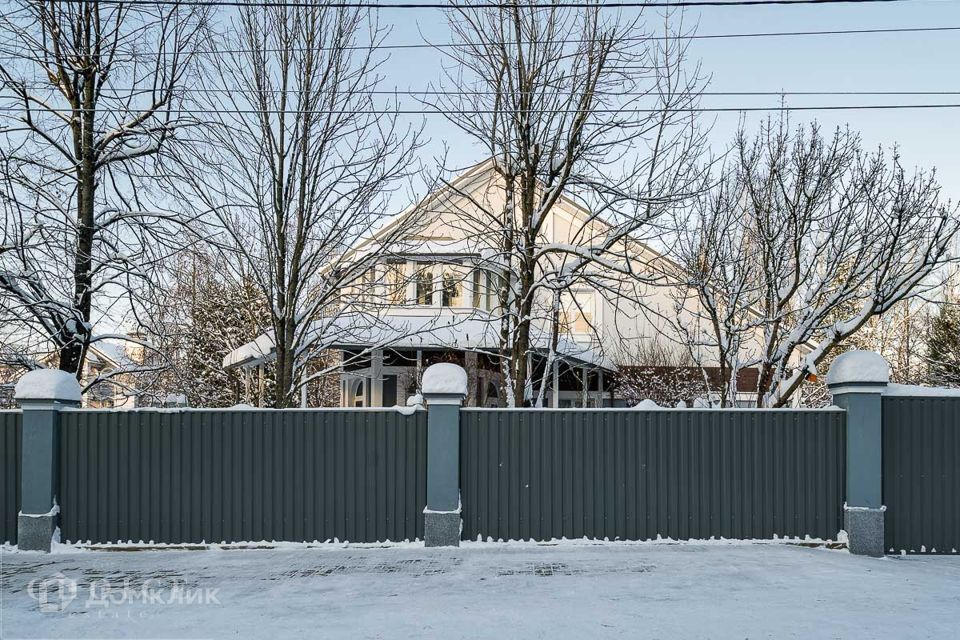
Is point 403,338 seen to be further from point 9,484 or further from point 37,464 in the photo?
point 9,484

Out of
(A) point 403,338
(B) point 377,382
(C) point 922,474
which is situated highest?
(A) point 403,338

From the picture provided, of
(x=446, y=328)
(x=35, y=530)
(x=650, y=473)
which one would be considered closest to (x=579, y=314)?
(x=446, y=328)

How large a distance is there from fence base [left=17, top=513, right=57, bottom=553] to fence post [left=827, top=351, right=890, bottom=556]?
910 cm

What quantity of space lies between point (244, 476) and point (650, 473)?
4.74 metres

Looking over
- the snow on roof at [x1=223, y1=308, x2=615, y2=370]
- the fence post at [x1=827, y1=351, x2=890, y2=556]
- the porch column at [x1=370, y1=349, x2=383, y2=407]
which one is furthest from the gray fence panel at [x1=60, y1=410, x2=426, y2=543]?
the porch column at [x1=370, y1=349, x2=383, y2=407]

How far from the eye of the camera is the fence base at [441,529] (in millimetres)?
8789

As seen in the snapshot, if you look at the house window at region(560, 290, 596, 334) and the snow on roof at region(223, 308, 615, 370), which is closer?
the snow on roof at region(223, 308, 615, 370)

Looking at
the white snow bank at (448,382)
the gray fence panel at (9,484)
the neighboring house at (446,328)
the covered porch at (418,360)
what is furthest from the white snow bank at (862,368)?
the gray fence panel at (9,484)

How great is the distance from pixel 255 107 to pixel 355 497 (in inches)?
242

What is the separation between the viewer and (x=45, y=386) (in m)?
8.84

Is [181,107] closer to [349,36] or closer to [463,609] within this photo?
[349,36]

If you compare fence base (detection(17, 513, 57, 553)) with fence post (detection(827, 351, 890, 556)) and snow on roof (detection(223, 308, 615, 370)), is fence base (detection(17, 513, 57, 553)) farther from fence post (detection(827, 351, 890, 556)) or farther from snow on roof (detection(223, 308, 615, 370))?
fence post (detection(827, 351, 890, 556))

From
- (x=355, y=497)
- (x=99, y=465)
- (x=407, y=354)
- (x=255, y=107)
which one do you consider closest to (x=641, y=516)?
(x=355, y=497)

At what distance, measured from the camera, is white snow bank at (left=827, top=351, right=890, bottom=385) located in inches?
339
